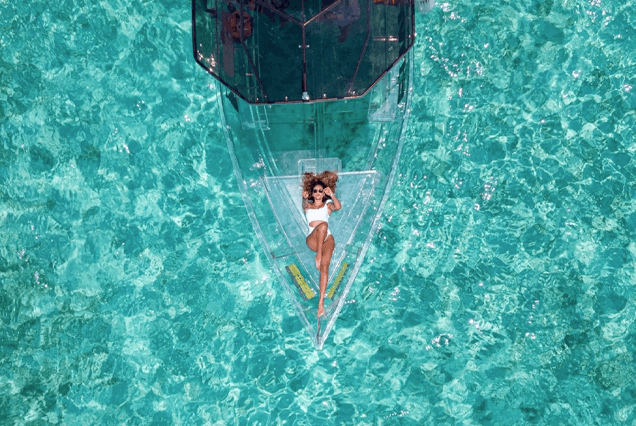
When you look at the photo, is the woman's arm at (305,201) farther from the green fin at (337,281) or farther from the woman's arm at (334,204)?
the green fin at (337,281)

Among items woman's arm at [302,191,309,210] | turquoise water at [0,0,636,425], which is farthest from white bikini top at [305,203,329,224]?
turquoise water at [0,0,636,425]

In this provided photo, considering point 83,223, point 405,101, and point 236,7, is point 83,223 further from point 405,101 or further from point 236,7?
point 405,101

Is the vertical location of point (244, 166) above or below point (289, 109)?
below

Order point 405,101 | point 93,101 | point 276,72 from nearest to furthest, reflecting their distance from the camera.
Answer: point 276,72 → point 405,101 → point 93,101

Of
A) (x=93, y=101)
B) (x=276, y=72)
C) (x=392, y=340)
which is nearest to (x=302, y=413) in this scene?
(x=392, y=340)

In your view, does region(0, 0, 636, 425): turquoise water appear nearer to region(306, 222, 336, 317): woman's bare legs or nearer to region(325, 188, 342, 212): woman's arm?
region(306, 222, 336, 317): woman's bare legs

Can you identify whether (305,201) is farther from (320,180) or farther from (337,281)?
(337,281)
